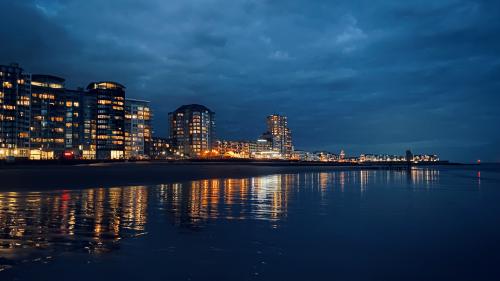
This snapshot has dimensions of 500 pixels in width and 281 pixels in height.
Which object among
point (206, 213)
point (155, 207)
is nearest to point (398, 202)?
point (206, 213)

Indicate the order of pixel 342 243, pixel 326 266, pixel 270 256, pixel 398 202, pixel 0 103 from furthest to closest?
pixel 0 103
pixel 398 202
pixel 342 243
pixel 270 256
pixel 326 266

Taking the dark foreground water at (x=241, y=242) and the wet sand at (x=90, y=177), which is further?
the wet sand at (x=90, y=177)

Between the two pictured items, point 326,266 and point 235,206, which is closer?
point 326,266

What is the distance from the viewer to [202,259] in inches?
511

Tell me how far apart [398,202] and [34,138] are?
199 metres

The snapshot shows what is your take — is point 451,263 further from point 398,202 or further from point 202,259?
point 398,202

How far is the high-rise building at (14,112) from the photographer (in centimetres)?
17288

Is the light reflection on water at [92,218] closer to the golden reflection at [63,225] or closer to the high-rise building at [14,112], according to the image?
the golden reflection at [63,225]

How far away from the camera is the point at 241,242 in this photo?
51.5 feet

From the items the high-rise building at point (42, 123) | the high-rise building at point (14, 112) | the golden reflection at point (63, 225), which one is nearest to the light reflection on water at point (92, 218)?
the golden reflection at point (63, 225)

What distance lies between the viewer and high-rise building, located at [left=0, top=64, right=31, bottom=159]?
567 feet

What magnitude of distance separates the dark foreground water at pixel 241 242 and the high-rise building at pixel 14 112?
564 ft

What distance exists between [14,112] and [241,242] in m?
194

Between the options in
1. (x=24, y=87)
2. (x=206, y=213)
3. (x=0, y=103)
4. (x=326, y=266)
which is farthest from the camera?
(x=24, y=87)
